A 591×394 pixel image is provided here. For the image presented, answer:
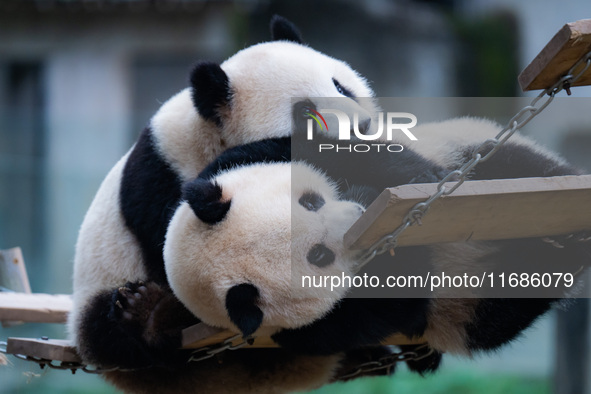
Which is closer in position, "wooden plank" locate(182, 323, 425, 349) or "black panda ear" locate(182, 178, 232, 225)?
"black panda ear" locate(182, 178, 232, 225)

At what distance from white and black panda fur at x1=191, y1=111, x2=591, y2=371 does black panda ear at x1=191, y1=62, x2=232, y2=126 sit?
0.88 ft

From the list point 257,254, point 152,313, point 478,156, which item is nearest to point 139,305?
point 152,313

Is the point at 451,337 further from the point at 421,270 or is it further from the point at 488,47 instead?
the point at 488,47

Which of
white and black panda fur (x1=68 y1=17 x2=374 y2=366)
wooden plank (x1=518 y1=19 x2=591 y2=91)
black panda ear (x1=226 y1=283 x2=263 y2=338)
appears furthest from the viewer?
white and black panda fur (x1=68 y1=17 x2=374 y2=366)

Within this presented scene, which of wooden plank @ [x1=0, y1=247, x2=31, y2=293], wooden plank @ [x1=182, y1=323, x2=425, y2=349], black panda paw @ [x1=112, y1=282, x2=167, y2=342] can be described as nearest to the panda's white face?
black panda paw @ [x1=112, y1=282, x2=167, y2=342]

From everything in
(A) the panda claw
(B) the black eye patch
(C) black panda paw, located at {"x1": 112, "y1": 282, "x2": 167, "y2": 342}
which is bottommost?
(C) black panda paw, located at {"x1": 112, "y1": 282, "x2": 167, "y2": 342}

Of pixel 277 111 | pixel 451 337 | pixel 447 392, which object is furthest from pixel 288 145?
pixel 447 392

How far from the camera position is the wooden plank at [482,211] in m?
1.55

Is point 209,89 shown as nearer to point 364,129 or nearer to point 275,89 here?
point 275,89

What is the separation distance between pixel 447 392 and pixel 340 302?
12.9 feet

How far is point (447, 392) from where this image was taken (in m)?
5.38

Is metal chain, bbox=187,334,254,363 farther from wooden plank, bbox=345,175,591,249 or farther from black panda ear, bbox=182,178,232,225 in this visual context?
wooden plank, bbox=345,175,591,249

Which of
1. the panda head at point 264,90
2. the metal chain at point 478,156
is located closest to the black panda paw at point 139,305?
the panda head at point 264,90

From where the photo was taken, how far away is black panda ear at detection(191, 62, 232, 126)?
2.27 meters
